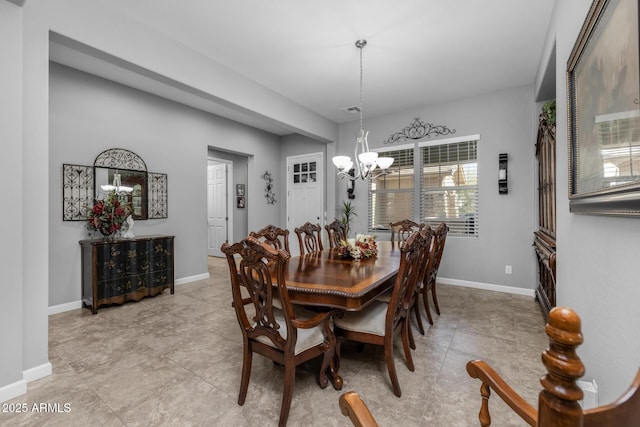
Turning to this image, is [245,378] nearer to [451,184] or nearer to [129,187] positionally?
[129,187]

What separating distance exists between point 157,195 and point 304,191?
2785 mm

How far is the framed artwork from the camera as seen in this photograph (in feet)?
3.16

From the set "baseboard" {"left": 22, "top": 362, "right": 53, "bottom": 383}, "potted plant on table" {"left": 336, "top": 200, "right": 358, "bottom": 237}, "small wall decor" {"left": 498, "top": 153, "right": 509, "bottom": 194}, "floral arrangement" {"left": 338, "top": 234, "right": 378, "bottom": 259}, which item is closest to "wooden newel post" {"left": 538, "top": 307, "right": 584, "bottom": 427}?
"floral arrangement" {"left": 338, "top": 234, "right": 378, "bottom": 259}

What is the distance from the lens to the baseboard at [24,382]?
1.91 metres

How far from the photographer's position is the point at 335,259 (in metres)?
2.86

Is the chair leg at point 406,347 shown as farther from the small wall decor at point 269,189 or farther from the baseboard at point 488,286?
the small wall decor at point 269,189

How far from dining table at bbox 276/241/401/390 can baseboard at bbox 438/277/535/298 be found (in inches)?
94.2

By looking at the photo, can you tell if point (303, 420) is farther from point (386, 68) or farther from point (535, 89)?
point (535, 89)

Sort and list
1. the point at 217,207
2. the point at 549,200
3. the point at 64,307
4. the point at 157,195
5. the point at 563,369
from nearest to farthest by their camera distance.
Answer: the point at 563,369 < the point at 549,200 < the point at 64,307 < the point at 157,195 < the point at 217,207

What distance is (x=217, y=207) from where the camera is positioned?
23.6 ft

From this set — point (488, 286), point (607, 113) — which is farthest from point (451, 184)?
point (607, 113)

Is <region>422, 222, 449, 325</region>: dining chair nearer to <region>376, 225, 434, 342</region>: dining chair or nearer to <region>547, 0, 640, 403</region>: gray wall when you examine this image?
<region>376, 225, 434, 342</region>: dining chair

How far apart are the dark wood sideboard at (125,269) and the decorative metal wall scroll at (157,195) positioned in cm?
47

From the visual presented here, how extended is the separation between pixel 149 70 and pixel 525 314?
4669mm
